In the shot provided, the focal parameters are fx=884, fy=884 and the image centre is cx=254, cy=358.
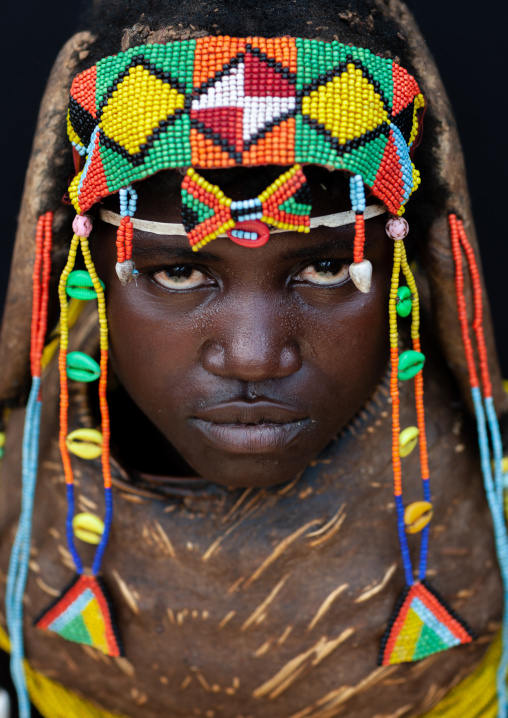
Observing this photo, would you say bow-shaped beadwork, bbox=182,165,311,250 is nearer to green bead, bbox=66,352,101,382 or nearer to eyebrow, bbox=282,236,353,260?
eyebrow, bbox=282,236,353,260

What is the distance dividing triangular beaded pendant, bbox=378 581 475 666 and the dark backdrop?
1002 millimetres

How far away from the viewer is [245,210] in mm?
1139

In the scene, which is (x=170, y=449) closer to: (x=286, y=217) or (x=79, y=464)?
(x=79, y=464)

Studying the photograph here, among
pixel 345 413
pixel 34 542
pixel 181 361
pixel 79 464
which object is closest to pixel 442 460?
pixel 345 413

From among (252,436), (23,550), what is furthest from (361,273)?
(23,550)

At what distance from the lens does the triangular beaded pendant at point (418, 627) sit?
59.8 inches

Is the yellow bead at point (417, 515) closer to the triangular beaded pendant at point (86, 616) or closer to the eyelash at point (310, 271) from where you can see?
the eyelash at point (310, 271)

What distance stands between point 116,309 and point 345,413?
391mm

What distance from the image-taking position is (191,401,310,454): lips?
129cm

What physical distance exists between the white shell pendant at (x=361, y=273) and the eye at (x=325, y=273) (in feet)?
0.16

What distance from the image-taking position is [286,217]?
1149 mm

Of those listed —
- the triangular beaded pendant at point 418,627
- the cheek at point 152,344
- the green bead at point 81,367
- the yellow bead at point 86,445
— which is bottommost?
the triangular beaded pendant at point 418,627

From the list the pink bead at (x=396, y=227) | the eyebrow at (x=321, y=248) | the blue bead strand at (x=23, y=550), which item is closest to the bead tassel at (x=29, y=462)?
the blue bead strand at (x=23, y=550)

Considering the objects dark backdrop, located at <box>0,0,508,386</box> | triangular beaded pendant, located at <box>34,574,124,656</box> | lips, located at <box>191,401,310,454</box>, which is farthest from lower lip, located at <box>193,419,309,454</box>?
dark backdrop, located at <box>0,0,508,386</box>
